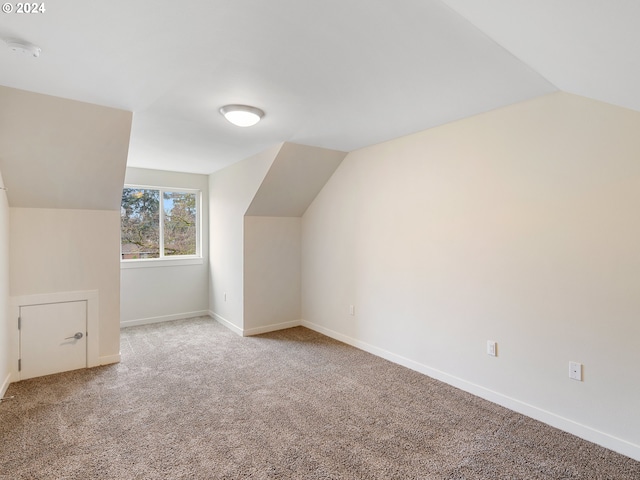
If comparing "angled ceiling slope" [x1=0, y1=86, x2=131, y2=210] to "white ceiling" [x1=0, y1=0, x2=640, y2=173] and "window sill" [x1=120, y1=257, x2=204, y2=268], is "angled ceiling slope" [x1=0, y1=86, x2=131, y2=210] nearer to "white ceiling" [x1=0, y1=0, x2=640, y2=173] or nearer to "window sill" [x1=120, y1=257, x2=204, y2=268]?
"white ceiling" [x1=0, y1=0, x2=640, y2=173]

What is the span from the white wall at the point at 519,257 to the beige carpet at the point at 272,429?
0.25m

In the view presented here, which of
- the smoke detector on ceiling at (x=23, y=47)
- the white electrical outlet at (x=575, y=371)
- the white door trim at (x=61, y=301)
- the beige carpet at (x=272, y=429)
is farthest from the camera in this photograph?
the white door trim at (x=61, y=301)

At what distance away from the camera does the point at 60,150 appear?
2752 millimetres

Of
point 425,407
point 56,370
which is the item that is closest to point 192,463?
point 425,407

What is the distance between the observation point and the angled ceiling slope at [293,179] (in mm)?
3789

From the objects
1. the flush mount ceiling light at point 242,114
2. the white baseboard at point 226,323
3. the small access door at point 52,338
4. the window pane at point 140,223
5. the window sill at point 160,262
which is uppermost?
the flush mount ceiling light at point 242,114

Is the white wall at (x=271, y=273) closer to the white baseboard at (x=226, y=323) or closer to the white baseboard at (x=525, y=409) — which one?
the white baseboard at (x=226, y=323)

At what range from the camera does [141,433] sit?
88.4 inches

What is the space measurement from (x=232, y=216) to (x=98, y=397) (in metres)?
2.55

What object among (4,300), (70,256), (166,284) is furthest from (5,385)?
(166,284)

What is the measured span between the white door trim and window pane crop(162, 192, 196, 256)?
185cm

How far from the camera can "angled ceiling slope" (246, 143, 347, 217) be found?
3789mm

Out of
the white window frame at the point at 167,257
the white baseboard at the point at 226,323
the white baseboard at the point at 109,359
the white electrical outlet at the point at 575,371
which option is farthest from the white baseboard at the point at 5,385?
the white electrical outlet at the point at 575,371

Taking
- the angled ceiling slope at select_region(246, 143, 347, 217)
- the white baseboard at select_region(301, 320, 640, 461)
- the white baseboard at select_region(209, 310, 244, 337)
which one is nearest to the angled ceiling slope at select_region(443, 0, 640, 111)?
the white baseboard at select_region(301, 320, 640, 461)
